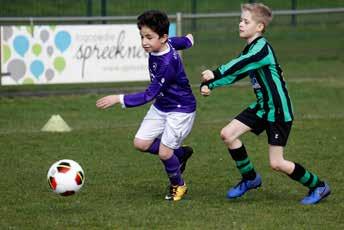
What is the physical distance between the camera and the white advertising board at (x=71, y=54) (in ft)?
49.3

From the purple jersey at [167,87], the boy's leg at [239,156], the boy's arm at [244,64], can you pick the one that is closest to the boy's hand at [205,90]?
the boy's arm at [244,64]

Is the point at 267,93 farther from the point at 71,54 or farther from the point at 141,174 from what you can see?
the point at 71,54

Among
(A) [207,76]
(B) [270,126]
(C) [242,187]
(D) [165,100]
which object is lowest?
(C) [242,187]

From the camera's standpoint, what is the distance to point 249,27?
24.9 feet

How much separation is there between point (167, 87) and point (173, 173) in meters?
0.75

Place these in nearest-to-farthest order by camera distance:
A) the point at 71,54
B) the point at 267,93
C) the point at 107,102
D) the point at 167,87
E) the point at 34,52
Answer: the point at 107,102 → the point at 267,93 → the point at 167,87 → the point at 34,52 → the point at 71,54

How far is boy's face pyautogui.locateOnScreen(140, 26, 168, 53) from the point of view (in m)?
7.58

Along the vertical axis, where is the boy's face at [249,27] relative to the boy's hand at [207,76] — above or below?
above

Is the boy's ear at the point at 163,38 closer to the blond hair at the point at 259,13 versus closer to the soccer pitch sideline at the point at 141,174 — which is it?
the blond hair at the point at 259,13

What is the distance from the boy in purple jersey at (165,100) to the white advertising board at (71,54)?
7347 mm

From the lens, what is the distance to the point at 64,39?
50.3ft

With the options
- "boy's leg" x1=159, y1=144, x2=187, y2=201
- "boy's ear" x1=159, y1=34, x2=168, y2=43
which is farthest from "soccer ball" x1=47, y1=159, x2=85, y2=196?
"boy's ear" x1=159, y1=34, x2=168, y2=43

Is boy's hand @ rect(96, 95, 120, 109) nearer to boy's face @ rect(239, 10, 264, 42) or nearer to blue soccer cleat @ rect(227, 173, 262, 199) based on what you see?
boy's face @ rect(239, 10, 264, 42)

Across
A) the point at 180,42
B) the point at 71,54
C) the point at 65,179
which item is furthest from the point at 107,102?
the point at 71,54
